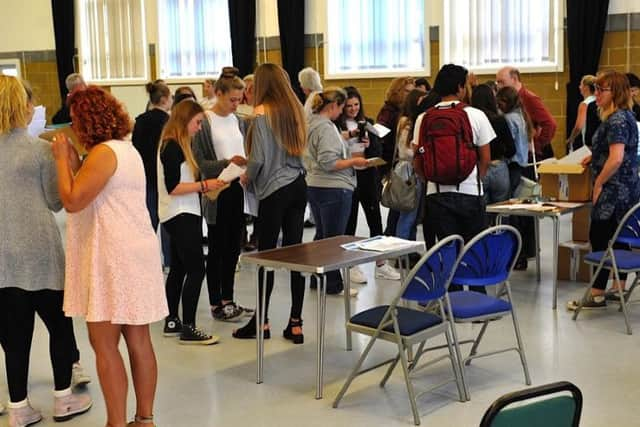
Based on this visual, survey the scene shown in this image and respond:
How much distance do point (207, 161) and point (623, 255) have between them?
231 centimetres

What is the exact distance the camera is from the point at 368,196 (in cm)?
595

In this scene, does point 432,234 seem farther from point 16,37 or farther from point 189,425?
point 16,37

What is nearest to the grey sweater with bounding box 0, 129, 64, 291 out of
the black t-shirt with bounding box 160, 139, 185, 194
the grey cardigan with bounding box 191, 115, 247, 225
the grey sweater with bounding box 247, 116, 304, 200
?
the black t-shirt with bounding box 160, 139, 185, 194

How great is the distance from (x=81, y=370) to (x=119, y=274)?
1.13 m

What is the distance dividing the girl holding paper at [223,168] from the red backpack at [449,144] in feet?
3.28

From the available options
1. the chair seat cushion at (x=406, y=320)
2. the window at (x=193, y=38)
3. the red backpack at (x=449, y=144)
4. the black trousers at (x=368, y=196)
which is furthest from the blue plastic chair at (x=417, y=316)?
the window at (x=193, y=38)

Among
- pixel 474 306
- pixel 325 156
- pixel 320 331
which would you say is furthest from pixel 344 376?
pixel 325 156

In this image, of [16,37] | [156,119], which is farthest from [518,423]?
Result: [16,37]

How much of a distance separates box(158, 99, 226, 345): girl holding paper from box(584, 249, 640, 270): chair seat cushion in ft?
6.78

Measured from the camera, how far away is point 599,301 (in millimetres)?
5039

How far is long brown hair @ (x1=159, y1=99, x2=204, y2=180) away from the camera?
4266 mm

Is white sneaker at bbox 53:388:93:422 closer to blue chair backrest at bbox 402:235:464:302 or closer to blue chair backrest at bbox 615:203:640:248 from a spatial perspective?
blue chair backrest at bbox 402:235:464:302

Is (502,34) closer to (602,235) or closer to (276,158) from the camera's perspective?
(602,235)

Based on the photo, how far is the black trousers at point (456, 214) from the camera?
14.5 ft
